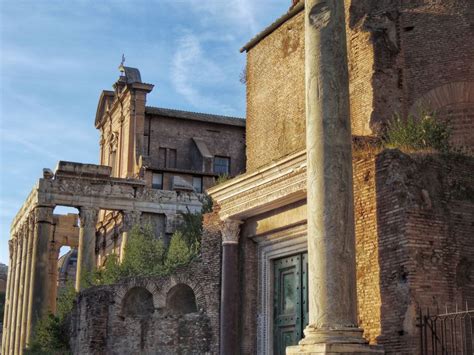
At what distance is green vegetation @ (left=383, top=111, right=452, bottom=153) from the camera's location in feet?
44.5

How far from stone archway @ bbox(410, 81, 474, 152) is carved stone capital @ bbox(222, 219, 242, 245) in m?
4.37

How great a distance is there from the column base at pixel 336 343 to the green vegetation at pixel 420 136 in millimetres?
3468

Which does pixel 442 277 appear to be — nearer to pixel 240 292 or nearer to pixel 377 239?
pixel 377 239

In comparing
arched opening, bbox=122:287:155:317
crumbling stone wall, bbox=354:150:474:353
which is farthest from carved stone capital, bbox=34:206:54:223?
crumbling stone wall, bbox=354:150:474:353

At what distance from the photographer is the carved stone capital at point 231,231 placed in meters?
17.2

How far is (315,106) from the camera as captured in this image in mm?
12375

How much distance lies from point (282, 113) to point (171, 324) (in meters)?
5.35

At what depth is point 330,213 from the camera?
38.6 ft

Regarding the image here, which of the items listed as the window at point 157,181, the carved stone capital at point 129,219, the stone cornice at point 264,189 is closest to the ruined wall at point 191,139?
the window at point 157,181

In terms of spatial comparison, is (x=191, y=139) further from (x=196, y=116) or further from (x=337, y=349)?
(x=337, y=349)

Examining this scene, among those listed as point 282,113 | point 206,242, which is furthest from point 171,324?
point 282,113

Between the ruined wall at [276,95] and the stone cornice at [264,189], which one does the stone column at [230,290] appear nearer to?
the stone cornice at [264,189]

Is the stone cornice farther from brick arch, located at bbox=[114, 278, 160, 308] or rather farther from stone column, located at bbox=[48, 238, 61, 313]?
stone column, located at bbox=[48, 238, 61, 313]

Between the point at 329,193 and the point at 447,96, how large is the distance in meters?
4.71
